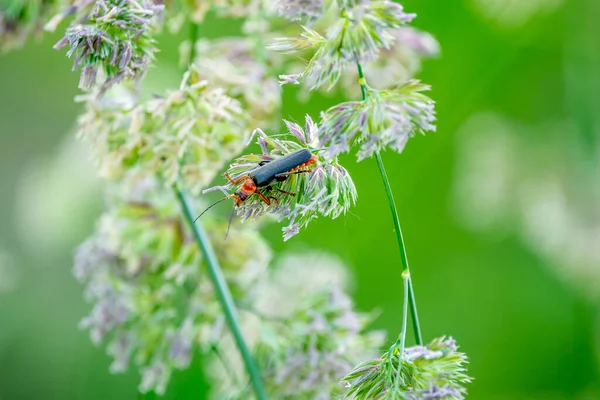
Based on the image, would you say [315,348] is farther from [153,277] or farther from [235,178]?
[235,178]

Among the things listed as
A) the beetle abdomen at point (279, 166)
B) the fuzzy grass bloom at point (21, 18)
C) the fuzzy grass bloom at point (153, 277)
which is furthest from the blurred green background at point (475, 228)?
the beetle abdomen at point (279, 166)

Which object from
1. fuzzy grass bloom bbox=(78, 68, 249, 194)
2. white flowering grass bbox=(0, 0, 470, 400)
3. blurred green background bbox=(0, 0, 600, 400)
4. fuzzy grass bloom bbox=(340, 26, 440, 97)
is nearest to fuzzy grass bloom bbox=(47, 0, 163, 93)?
white flowering grass bbox=(0, 0, 470, 400)

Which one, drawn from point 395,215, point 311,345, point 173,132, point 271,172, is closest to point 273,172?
point 271,172

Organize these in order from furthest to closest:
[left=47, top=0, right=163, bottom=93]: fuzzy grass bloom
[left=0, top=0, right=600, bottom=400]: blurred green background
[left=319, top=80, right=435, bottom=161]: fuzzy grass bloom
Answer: [left=0, top=0, right=600, bottom=400]: blurred green background, [left=47, top=0, right=163, bottom=93]: fuzzy grass bloom, [left=319, top=80, right=435, bottom=161]: fuzzy grass bloom

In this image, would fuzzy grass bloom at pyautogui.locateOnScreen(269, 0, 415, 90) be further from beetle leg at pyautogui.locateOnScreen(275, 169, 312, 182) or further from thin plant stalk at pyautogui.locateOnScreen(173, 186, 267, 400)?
thin plant stalk at pyautogui.locateOnScreen(173, 186, 267, 400)

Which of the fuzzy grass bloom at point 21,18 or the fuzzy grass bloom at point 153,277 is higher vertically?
the fuzzy grass bloom at point 21,18

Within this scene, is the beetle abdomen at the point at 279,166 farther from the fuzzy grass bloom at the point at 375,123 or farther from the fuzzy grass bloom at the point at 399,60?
the fuzzy grass bloom at the point at 399,60

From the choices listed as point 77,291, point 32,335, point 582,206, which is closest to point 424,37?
point 582,206
